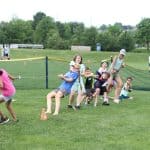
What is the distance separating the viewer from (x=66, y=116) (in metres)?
12.7

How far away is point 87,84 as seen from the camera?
15672 mm

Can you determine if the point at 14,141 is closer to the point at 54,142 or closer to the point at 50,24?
the point at 54,142

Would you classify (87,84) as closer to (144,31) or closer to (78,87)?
(78,87)

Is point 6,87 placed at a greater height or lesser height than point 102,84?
greater

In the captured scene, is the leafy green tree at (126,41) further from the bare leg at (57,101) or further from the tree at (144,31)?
the bare leg at (57,101)

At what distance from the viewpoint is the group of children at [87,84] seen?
539 inches

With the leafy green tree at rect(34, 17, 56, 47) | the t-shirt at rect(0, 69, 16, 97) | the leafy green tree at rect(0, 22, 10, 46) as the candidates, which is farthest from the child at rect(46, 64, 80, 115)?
the leafy green tree at rect(34, 17, 56, 47)

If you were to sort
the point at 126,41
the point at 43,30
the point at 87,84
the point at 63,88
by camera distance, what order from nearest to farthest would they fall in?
the point at 63,88
the point at 87,84
the point at 126,41
the point at 43,30

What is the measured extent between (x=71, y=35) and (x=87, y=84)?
8606 cm

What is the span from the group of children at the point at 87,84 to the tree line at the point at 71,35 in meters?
66.1

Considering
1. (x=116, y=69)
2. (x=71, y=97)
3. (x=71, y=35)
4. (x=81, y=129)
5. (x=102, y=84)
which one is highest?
(x=116, y=69)

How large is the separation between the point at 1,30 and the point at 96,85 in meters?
84.3

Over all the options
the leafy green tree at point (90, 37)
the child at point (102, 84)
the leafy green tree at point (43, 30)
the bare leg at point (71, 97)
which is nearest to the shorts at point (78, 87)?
the bare leg at point (71, 97)

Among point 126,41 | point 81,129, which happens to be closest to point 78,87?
point 81,129
